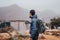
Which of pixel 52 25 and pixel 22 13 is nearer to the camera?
pixel 22 13

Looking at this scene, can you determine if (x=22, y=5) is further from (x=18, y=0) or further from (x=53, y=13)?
(x=53, y=13)

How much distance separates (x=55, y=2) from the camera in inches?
361

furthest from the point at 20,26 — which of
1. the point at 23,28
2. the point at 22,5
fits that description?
the point at 22,5

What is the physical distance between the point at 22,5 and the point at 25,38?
1.30m

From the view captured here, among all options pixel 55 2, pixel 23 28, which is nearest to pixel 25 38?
pixel 23 28

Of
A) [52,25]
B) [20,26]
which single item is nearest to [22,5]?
[20,26]

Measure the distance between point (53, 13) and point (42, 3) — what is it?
606 millimetres

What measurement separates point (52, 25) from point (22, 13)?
1453 millimetres

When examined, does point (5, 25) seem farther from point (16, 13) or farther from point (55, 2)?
point (55, 2)

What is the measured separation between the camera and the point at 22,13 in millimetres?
9219

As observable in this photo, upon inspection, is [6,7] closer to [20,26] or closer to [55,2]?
[20,26]

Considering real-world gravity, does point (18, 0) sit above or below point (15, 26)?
above

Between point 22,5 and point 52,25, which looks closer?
point 22,5

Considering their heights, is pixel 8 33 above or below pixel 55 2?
below
